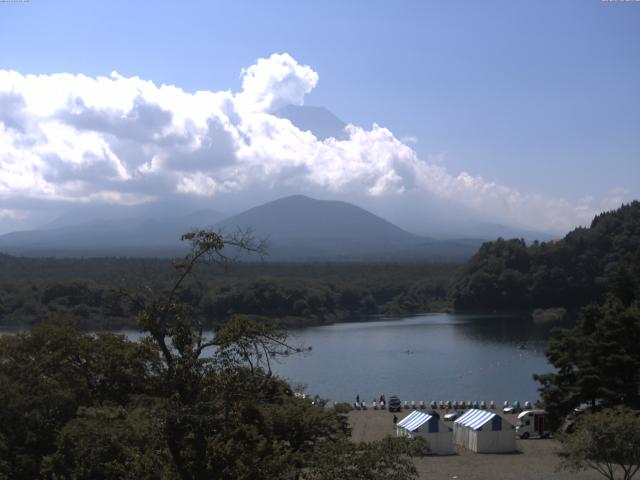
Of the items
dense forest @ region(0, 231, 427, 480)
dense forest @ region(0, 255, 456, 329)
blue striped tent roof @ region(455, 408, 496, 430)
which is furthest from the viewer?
dense forest @ region(0, 255, 456, 329)

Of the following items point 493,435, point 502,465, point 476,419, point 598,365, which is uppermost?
point 598,365

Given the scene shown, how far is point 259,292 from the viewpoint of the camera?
165 ft

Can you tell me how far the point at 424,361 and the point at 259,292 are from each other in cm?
1911

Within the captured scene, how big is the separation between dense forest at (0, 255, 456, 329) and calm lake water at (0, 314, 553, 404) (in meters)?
3.45

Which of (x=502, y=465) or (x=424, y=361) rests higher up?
(x=502, y=465)

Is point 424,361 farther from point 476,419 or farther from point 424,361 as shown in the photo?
point 476,419

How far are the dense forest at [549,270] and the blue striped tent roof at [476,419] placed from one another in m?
38.9

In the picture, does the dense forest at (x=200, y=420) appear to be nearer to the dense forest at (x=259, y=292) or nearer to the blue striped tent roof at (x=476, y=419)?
the blue striped tent roof at (x=476, y=419)

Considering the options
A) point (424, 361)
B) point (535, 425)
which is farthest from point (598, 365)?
point (424, 361)

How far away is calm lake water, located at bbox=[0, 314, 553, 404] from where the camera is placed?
26.5 meters

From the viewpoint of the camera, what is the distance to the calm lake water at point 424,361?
87.1 feet

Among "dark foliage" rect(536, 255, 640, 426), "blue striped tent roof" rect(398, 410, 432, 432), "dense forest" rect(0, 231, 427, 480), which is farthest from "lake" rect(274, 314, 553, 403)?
"dense forest" rect(0, 231, 427, 480)

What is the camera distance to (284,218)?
19775 centimetres

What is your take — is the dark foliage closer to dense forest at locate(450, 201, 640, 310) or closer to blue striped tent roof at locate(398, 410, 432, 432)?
blue striped tent roof at locate(398, 410, 432, 432)
